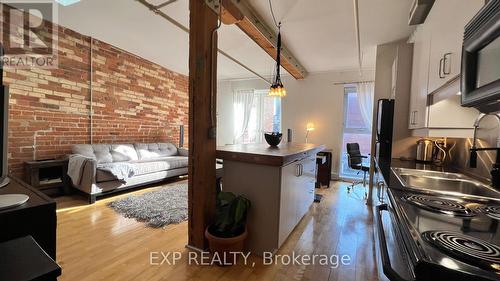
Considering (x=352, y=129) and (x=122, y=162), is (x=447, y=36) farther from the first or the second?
(x=122, y=162)

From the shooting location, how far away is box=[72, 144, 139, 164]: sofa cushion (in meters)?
3.69

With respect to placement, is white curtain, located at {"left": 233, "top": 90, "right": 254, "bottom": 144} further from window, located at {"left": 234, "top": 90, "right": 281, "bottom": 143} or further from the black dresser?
the black dresser

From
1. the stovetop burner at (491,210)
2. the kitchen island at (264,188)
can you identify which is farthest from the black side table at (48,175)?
the stovetop burner at (491,210)

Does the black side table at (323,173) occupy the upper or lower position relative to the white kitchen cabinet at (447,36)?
lower

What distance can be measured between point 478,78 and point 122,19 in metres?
4.06

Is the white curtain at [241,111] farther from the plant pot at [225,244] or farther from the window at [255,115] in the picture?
the plant pot at [225,244]

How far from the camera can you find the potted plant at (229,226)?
1.89 meters

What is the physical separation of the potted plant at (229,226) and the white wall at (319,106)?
156 inches

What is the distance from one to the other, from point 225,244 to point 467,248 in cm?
158

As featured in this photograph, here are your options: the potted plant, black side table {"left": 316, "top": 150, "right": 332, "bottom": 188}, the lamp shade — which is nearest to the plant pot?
the potted plant

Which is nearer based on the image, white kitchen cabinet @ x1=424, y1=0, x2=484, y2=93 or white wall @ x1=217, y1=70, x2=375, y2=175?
white kitchen cabinet @ x1=424, y1=0, x2=484, y2=93

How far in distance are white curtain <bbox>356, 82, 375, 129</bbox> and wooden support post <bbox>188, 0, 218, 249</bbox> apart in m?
4.06

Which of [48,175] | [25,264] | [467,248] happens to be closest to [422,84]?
[467,248]

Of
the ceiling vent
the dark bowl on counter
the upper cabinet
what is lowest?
the dark bowl on counter
